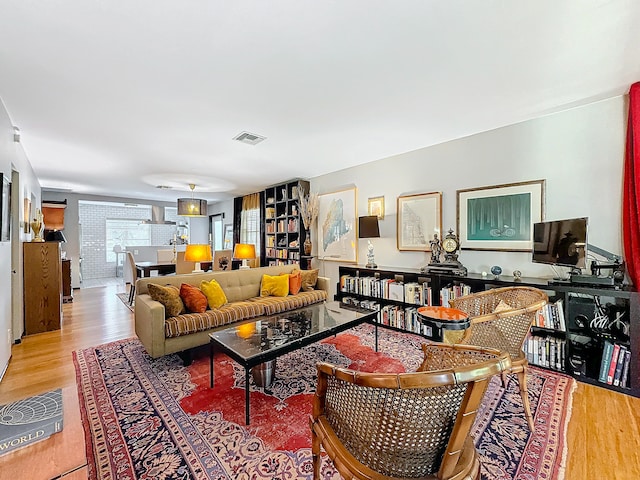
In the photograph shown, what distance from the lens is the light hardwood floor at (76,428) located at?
5.02 ft

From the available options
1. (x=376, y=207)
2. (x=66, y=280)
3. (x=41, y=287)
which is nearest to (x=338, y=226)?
(x=376, y=207)

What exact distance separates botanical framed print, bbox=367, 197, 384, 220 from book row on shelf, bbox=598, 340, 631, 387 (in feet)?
9.39

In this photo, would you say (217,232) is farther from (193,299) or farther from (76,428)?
(76,428)

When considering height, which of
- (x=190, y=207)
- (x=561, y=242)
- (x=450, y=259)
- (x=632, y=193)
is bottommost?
(x=450, y=259)

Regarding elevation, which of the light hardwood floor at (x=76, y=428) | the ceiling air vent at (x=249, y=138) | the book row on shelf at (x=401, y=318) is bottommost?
the light hardwood floor at (x=76, y=428)

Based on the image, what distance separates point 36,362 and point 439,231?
187 inches

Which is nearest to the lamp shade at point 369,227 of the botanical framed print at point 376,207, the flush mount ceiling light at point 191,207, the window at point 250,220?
the botanical framed print at point 376,207

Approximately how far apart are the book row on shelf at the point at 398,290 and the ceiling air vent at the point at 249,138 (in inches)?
94.3

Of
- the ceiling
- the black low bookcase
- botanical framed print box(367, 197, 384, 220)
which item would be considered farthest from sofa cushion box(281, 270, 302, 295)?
the black low bookcase

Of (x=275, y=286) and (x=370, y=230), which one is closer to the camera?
(x=275, y=286)

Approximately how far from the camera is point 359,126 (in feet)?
10.5

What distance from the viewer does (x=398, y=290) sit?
3785mm

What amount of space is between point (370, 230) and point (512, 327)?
2.49 m

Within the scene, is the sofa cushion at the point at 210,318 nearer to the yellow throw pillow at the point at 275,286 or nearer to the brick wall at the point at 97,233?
the yellow throw pillow at the point at 275,286
